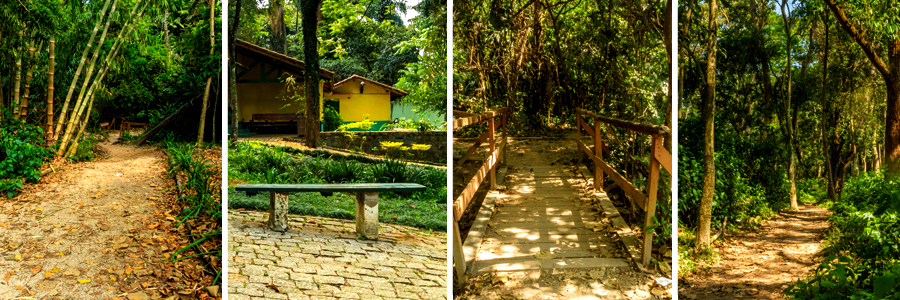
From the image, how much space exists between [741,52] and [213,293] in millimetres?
Answer: 9025

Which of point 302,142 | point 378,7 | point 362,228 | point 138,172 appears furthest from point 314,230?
point 138,172

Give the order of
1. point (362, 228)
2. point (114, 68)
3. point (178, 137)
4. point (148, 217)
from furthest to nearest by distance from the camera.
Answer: point (178, 137)
point (114, 68)
point (148, 217)
point (362, 228)

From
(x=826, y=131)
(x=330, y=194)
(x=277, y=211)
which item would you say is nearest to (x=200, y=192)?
(x=277, y=211)

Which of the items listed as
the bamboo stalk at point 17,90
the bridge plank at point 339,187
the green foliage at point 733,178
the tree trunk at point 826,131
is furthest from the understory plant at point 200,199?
the tree trunk at point 826,131

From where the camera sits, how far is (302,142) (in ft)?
7.32

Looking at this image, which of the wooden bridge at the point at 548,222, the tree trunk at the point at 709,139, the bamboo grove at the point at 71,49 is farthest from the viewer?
the bamboo grove at the point at 71,49

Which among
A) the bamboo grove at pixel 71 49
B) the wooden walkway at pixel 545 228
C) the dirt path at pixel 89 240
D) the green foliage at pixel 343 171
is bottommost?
the dirt path at pixel 89 240

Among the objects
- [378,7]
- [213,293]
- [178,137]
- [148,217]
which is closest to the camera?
[378,7]

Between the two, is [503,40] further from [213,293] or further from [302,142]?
[213,293]

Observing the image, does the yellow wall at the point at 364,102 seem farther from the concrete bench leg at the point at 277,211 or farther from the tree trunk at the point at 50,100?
the tree trunk at the point at 50,100

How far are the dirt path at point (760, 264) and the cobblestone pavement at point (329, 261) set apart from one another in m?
3.32

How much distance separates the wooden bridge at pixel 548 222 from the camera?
7.87 ft

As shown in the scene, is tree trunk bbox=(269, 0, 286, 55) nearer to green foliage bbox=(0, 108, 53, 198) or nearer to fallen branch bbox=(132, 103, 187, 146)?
green foliage bbox=(0, 108, 53, 198)

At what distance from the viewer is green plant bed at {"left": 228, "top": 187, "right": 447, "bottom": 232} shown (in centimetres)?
221
